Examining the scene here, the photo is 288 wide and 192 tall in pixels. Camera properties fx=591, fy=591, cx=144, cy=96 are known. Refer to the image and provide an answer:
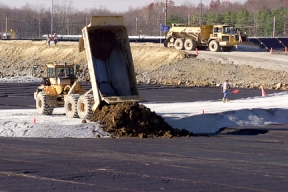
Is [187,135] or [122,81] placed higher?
[122,81]

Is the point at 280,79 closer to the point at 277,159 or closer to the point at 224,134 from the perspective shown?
the point at 224,134

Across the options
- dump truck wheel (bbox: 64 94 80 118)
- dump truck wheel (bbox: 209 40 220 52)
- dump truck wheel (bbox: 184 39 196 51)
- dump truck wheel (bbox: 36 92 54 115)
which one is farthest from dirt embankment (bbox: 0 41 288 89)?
dump truck wheel (bbox: 64 94 80 118)

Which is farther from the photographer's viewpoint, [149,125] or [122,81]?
[122,81]

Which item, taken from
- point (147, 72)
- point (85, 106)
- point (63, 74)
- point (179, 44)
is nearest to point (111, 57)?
point (85, 106)

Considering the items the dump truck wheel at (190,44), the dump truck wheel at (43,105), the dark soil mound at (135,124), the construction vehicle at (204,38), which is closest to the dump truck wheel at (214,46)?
the construction vehicle at (204,38)

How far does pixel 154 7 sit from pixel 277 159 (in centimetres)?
12104

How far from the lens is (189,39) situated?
49281 mm

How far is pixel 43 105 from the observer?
22422 mm

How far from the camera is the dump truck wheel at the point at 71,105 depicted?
20.7 m

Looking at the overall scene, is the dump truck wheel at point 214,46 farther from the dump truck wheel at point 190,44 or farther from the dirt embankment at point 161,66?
the dirt embankment at point 161,66

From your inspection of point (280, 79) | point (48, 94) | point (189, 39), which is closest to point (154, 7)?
point (189, 39)

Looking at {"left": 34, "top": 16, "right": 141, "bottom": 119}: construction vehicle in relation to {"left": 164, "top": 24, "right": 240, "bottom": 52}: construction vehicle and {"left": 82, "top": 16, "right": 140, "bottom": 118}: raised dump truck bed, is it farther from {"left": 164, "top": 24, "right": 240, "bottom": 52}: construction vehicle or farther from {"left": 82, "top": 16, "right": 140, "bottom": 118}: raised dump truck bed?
{"left": 164, "top": 24, "right": 240, "bottom": 52}: construction vehicle

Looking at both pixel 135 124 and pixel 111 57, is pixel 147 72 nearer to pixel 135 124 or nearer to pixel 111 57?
pixel 111 57

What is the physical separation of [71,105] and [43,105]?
74.7 inches
